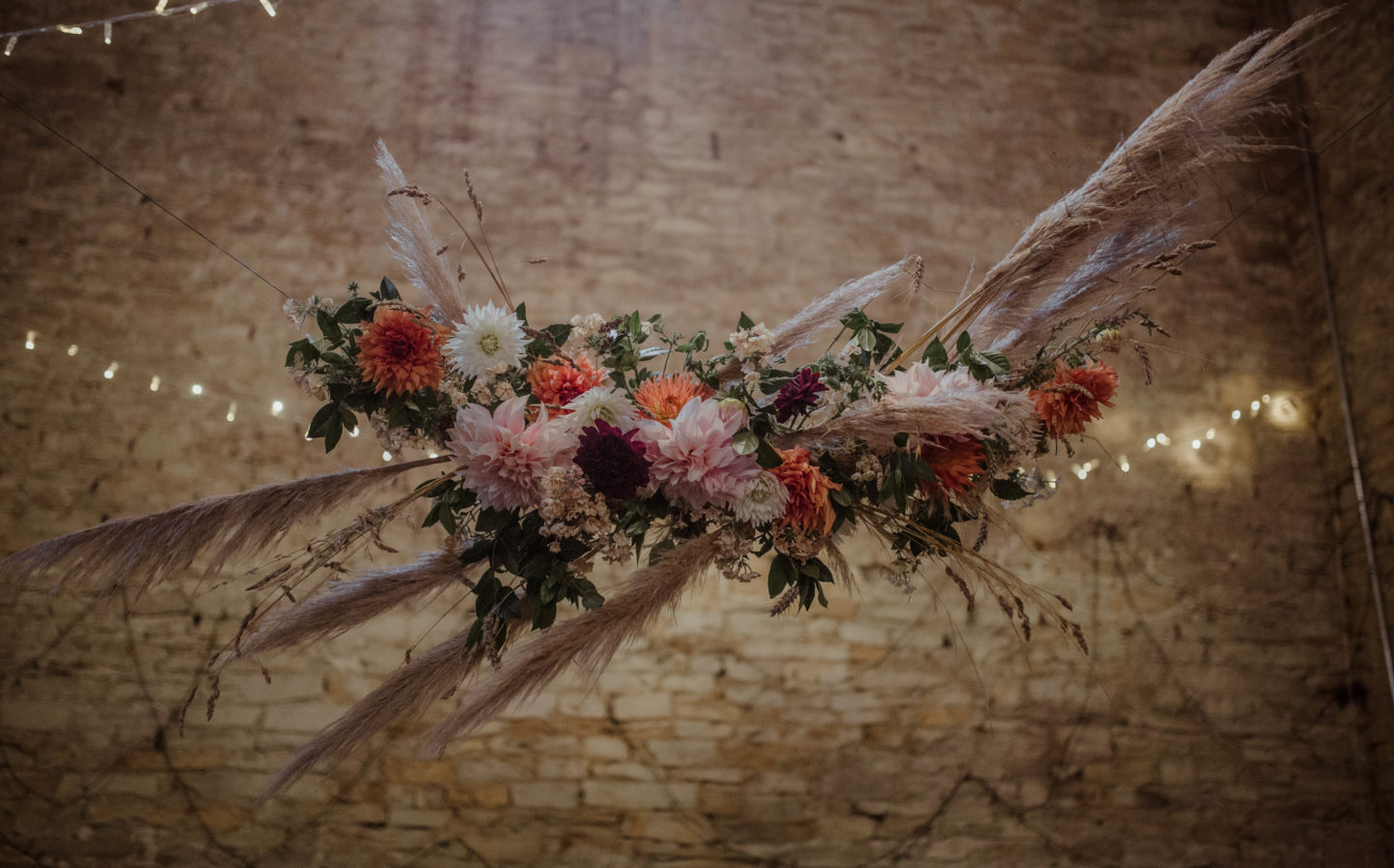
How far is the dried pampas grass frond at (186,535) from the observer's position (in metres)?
1.36

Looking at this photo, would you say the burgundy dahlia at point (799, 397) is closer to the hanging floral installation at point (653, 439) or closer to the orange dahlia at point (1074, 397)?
the hanging floral installation at point (653, 439)

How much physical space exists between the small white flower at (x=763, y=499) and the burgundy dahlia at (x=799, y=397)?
13cm

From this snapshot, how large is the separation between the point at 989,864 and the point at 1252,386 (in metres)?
2.55

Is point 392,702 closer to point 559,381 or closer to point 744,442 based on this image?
point 559,381

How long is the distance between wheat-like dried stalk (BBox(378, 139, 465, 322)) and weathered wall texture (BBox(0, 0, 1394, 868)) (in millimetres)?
2233

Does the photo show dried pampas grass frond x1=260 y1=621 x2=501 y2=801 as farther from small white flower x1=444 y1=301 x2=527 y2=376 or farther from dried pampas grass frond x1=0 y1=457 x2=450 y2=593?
small white flower x1=444 y1=301 x2=527 y2=376

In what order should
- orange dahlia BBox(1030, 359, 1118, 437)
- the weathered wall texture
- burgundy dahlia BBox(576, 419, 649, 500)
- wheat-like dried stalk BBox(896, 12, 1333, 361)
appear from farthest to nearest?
the weathered wall texture
orange dahlia BBox(1030, 359, 1118, 437)
burgundy dahlia BBox(576, 419, 649, 500)
wheat-like dried stalk BBox(896, 12, 1333, 361)

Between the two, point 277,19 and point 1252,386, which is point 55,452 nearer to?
point 277,19

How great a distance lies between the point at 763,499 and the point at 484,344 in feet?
1.74

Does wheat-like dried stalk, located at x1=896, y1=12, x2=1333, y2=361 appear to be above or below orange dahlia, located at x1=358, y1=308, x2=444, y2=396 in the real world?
above

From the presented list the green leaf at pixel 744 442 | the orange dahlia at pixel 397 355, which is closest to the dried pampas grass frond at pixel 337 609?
the orange dahlia at pixel 397 355

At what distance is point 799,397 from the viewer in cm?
151

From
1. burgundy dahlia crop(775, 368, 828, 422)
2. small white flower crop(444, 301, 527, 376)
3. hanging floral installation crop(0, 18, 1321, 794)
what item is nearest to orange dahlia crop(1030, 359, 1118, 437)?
hanging floral installation crop(0, 18, 1321, 794)

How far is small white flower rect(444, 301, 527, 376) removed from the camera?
4.99 ft
